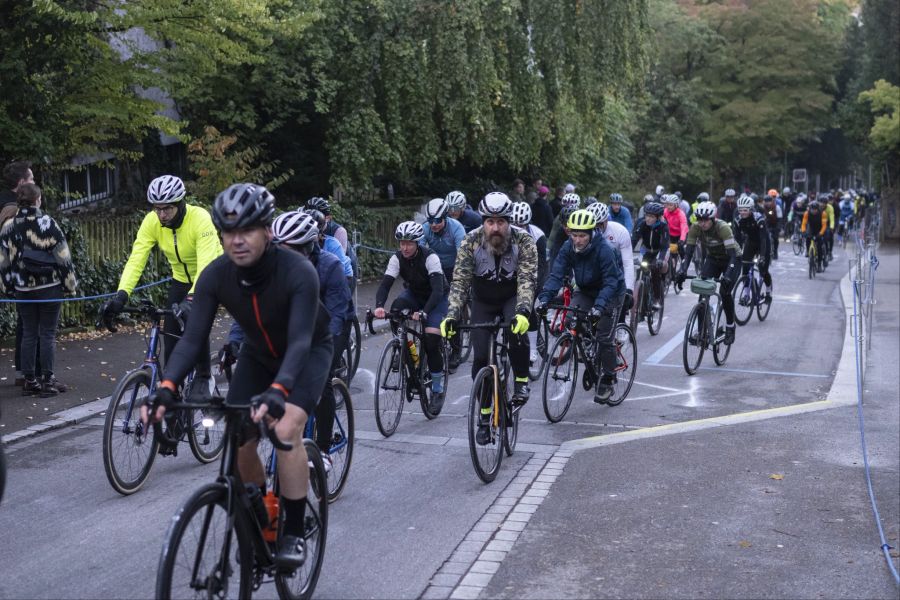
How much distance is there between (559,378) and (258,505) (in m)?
5.50

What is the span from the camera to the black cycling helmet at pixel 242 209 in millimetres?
4629

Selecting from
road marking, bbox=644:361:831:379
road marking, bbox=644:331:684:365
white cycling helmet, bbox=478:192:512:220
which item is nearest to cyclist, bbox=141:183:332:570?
white cycling helmet, bbox=478:192:512:220

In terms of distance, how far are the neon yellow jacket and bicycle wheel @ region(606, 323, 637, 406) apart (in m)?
4.21

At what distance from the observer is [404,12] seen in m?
22.9

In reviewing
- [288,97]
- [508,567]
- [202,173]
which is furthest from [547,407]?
[288,97]

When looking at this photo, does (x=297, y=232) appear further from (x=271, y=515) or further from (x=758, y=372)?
(x=758, y=372)

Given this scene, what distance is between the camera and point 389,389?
9.33m

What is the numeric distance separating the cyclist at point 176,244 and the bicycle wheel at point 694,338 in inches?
249

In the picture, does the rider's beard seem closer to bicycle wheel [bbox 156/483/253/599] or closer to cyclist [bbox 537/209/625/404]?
cyclist [bbox 537/209/625/404]

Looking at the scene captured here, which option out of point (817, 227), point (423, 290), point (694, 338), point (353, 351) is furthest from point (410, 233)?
point (817, 227)

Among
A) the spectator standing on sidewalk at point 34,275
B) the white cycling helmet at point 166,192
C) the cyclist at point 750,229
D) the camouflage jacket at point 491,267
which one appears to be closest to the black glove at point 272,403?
the white cycling helmet at point 166,192

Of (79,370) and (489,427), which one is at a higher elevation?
(489,427)

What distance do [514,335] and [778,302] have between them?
14.7 metres

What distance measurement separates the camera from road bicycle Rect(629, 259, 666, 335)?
1539 centimetres
